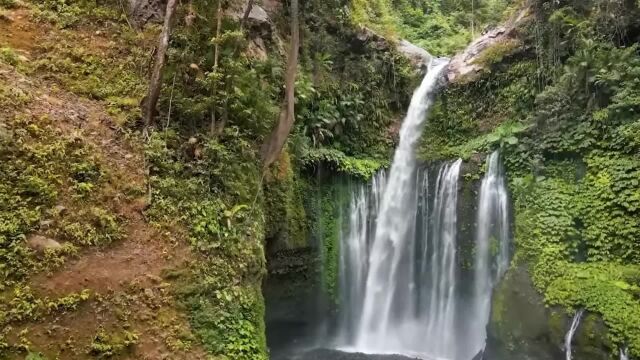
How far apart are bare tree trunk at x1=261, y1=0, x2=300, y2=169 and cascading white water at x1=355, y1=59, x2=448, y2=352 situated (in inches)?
183

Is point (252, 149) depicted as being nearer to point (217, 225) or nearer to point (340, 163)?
point (217, 225)

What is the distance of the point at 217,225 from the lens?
323 inches

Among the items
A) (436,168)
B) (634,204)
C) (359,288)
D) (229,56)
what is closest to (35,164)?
(229,56)

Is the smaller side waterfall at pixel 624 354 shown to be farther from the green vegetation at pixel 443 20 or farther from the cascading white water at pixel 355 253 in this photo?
the green vegetation at pixel 443 20

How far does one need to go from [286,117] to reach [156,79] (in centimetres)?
238

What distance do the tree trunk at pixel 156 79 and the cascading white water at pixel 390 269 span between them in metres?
6.76

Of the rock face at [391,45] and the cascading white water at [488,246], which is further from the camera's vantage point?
the rock face at [391,45]

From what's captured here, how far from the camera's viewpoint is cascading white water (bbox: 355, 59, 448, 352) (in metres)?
12.6

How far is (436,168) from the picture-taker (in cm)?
1330

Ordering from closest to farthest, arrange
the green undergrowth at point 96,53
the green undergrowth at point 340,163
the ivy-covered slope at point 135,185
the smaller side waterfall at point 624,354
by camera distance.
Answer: the ivy-covered slope at point 135,185
the smaller side waterfall at point 624,354
the green undergrowth at point 96,53
the green undergrowth at point 340,163

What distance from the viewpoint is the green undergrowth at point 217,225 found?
290 inches

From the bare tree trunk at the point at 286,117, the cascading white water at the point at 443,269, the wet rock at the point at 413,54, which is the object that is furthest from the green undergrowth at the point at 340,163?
the wet rock at the point at 413,54

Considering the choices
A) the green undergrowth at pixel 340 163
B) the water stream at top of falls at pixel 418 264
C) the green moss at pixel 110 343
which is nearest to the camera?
the green moss at pixel 110 343

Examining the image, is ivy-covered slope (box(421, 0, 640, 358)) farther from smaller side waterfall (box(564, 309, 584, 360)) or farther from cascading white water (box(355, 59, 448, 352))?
cascading white water (box(355, 59, 448, 352))
